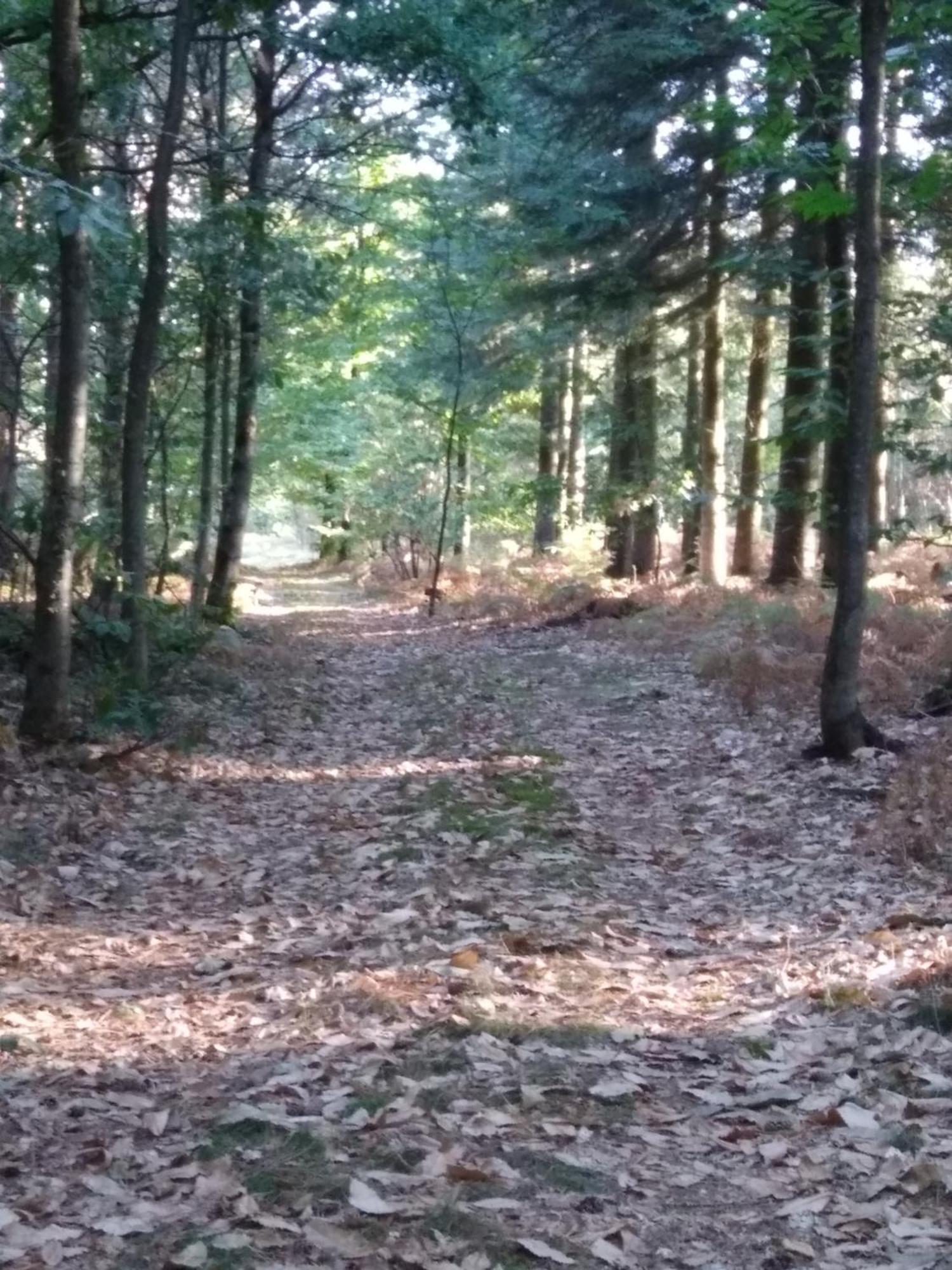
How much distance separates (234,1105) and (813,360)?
1642 centimetres

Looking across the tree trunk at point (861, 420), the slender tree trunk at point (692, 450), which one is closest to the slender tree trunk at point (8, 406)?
the tree trunk at point (861, 420)

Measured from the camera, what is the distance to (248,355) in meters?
18.3

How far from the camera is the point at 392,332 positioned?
3259 cm

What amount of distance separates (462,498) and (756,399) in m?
12.5

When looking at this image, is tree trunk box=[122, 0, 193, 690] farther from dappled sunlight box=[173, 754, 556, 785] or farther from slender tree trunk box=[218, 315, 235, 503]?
slender tree trunk box=[218, 315, 235, 503]

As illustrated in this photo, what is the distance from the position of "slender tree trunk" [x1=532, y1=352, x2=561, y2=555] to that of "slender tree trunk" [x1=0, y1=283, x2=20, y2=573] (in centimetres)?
1290

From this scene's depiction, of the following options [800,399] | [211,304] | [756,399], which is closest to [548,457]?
[756,399]

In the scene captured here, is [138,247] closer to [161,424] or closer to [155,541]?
[161,424]

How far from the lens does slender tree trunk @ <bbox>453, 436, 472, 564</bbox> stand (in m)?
33.2

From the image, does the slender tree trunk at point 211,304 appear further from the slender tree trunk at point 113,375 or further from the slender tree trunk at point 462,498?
the slender tree trunk at point 462,498

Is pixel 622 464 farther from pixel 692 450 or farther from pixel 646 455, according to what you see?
pixel 692 450

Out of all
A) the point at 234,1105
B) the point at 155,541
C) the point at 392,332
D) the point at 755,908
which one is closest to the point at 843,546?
the point at 755,908

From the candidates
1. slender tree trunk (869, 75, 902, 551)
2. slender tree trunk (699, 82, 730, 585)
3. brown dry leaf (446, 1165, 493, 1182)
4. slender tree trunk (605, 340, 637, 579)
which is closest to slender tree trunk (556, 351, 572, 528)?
slender tree trunk (605, 340, 637, 579)

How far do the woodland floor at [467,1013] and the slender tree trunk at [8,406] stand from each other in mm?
4302
